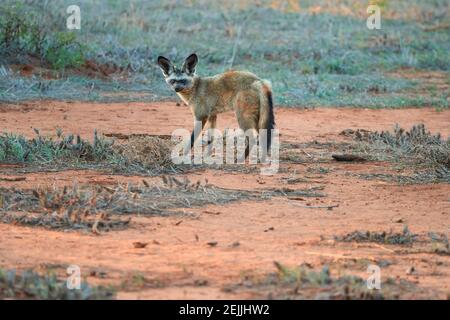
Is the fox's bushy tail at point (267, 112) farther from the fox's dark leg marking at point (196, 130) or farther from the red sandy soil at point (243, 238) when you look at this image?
the fox's dark leg marking at point (196, 130)

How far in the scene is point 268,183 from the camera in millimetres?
9508

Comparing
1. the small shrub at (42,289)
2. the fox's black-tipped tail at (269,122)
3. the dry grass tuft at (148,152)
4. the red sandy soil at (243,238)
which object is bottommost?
the red sandy soil at (243,238)

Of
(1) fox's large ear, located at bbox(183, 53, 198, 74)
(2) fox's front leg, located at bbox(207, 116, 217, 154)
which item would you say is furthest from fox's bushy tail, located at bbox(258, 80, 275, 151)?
(1) fox's large ear, located at bbox(183, 53, 198, 74)

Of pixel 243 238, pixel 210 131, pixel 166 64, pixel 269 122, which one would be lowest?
pixel 243 238

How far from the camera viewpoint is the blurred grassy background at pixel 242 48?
49.0 feet

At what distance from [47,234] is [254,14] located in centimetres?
1503

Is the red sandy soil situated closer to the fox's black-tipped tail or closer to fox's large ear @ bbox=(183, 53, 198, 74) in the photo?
the fox's black-tipped tail

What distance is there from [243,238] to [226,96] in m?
3.95

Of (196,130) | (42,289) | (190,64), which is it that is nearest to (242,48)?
(190,64)

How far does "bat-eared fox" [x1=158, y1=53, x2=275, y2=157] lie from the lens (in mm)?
10523

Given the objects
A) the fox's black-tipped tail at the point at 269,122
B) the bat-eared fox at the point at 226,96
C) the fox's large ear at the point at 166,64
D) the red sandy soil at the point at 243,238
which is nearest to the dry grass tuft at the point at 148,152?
the red sandy soil at the point at 243,238

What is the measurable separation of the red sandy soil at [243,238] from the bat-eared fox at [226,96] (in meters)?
0.71

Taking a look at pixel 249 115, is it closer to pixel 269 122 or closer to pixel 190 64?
pixel 269 122

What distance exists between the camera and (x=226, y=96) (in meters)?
10.9
